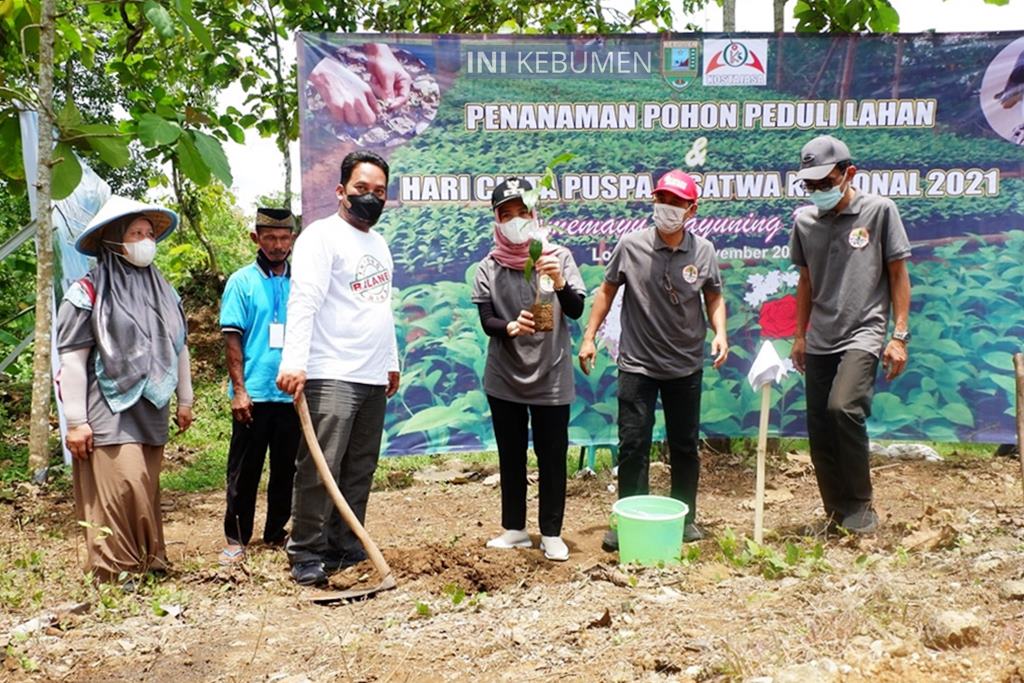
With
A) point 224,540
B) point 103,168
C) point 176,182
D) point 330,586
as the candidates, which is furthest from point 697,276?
point 103,168

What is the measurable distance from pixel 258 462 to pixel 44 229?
2053 mm

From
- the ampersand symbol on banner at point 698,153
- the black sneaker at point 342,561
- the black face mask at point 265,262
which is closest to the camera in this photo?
the black sneaker at point 342,561

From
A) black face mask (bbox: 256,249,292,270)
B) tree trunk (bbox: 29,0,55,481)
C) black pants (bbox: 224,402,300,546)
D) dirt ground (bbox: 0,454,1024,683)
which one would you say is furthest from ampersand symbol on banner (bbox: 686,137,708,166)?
tree trunk (bbox: 29,0,55,481)

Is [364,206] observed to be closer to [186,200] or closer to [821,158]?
[821,158]

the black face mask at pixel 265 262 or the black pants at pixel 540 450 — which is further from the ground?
the black face mask at pixel 265 262

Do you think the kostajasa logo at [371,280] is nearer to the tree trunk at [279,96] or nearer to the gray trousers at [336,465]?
the gray trousers at [336,465]

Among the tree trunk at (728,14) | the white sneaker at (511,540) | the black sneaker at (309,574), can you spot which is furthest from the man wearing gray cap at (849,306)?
the tree trunk at (728,14)

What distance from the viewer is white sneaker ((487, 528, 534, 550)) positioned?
4.31m

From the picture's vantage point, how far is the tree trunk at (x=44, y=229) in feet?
16.9

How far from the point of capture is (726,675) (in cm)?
253

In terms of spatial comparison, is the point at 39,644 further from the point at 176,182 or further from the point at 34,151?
the point at 176,182

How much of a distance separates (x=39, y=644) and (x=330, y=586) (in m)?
1.06

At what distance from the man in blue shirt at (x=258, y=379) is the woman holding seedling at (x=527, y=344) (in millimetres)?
905

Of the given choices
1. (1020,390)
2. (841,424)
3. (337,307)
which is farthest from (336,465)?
(1020,390)
